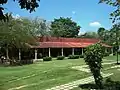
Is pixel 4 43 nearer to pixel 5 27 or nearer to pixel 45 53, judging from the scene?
pixel 5 27

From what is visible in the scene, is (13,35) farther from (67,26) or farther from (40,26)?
(67,26)

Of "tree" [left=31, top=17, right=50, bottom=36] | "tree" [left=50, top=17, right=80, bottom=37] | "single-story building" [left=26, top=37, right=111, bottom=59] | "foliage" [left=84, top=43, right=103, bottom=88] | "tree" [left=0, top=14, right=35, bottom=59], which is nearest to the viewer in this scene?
"foliage" [left=84, top=43, right=103, bottom=88]

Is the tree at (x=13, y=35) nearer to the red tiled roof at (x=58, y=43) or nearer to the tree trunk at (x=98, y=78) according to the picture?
the red tiled roof at (x=58, y=43)

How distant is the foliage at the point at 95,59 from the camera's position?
17391 millimetres

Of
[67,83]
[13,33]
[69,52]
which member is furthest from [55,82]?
[69,52]

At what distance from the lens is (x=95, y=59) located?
56.9ft

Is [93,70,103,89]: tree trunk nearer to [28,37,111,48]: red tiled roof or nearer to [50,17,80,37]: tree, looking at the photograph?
[28,37,111,48]: red tiled roof

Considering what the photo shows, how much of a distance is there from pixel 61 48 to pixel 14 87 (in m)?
36.6

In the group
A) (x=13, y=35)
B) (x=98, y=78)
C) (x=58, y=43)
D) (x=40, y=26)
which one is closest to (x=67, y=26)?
(x=40, y=26)

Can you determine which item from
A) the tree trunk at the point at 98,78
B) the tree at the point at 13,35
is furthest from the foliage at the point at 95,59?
the tree at the point at 13,35

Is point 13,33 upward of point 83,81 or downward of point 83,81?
upward

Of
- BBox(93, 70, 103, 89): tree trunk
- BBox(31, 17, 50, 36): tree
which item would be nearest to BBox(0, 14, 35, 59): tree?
BBox(93, 70, 103, 89): tree trunk

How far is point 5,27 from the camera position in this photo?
37.2 metres

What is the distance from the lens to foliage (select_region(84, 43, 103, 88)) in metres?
17.4
